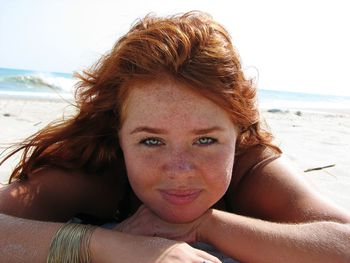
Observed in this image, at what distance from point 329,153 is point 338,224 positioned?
397cm

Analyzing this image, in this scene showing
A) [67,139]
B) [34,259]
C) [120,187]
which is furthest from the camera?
[120,187]

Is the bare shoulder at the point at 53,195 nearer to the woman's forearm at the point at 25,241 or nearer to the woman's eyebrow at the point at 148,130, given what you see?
the woman's forearm at the point at 25,241

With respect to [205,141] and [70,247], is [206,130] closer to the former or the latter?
[205,141]

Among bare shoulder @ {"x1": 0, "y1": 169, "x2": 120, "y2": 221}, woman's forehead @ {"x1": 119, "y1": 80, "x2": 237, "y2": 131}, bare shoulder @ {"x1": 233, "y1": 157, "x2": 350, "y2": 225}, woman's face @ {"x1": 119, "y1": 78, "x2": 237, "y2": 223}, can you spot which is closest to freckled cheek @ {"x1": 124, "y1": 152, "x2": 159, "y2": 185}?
woman's face @ {"x1": 119, "y1": 78, "x2": 237, "y2": 223}

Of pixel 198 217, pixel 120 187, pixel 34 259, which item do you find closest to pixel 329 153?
pixel 120 187

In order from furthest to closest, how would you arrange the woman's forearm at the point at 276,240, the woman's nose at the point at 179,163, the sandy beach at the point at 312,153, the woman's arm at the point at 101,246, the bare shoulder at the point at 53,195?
the sandy beach at the point at 312,153, the bare shoulder at the point at 53,195, the woman's nose at the point at 179,163, the woman's forearm at the point at 276,240, the woman's arm at the point at 101,246

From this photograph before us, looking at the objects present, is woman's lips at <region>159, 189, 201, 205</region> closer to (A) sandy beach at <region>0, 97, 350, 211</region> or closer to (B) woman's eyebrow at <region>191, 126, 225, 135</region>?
(B) woman's eyebrow at <region>191, 126, 225, 135</region>

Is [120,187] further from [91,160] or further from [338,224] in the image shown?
[338,224]

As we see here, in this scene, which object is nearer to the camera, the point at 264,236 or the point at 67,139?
the point at 264,236

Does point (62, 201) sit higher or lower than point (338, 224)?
lower

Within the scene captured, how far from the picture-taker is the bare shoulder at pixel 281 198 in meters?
1.91

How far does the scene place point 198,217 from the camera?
6.04ft

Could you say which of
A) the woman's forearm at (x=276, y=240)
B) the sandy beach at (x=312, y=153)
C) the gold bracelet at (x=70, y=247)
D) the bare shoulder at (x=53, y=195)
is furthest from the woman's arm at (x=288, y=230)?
the bare shoulder at (x=53, y=195)

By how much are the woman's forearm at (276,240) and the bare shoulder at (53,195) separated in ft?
2.44
